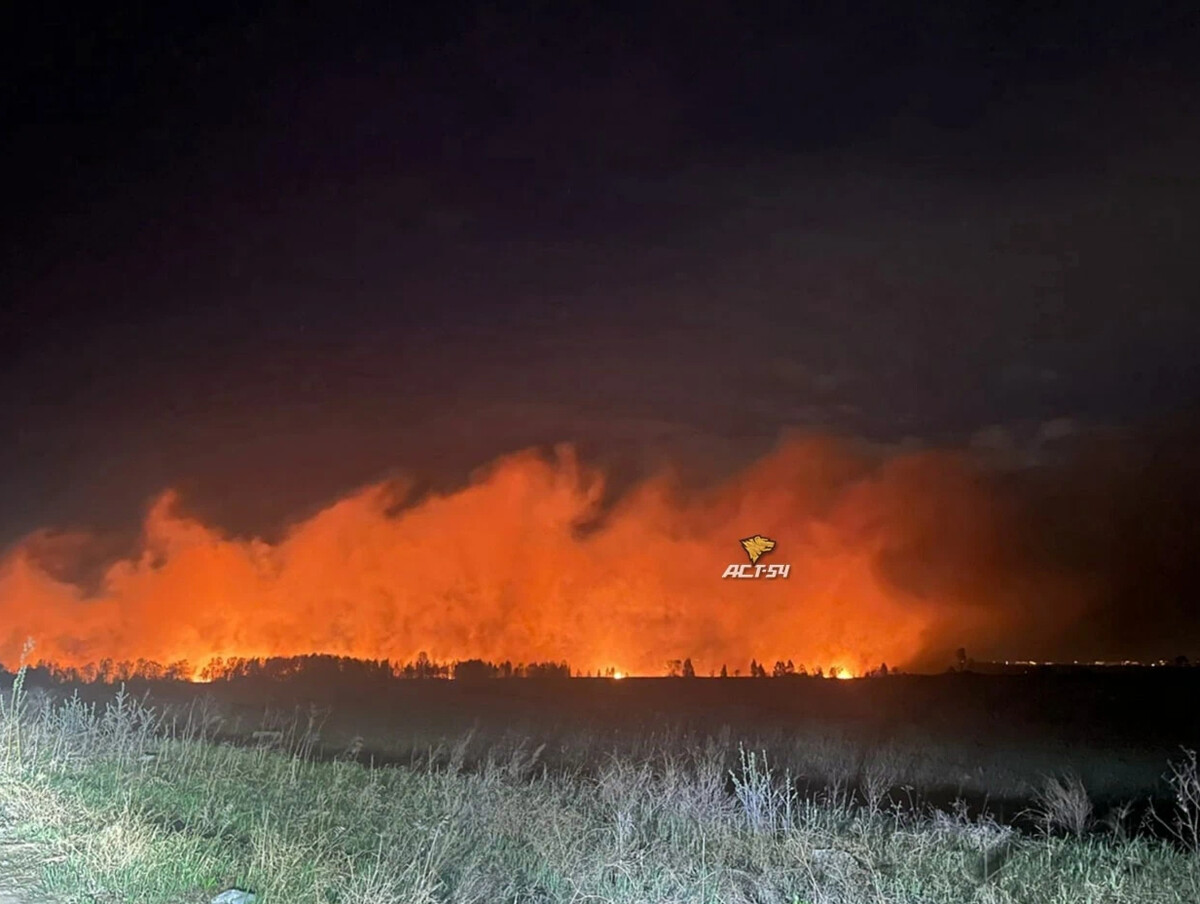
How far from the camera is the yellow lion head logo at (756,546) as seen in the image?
4447cm

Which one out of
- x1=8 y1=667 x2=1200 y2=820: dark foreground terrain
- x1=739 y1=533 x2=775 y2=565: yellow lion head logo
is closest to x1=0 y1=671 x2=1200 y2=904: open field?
x1=8 y1=667 x2=1200 y2=820: dark foreground terrain

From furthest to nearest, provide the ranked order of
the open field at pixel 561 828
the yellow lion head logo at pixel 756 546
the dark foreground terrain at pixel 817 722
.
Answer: the yellow lion head logo at pixel 756 546, the dark foreground terrain at pixel 817 722, the open field at pixel 561 828

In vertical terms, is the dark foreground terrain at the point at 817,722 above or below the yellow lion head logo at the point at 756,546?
below

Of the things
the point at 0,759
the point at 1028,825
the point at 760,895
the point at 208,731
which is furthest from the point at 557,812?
the point at 208,731

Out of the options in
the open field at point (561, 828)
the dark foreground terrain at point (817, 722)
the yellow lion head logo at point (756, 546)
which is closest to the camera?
the open field at point (561, 828)

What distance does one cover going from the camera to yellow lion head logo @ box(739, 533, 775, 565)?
44.5 meters

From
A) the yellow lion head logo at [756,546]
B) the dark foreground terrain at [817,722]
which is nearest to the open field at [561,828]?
the dark foreground terrain at [817,722]

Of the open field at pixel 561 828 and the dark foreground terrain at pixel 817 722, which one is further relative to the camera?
the dark foreground terrain at pixel 817 722

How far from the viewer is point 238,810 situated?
11688 mm

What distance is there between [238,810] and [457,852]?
327 centimetres

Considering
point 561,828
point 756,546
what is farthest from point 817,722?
point 561,828

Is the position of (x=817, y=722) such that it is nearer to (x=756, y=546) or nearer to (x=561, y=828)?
(x=756, y=546)

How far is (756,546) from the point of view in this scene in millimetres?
44469

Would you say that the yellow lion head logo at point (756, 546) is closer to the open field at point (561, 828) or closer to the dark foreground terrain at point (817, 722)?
the dark foreground terrain at point (817, 722)
